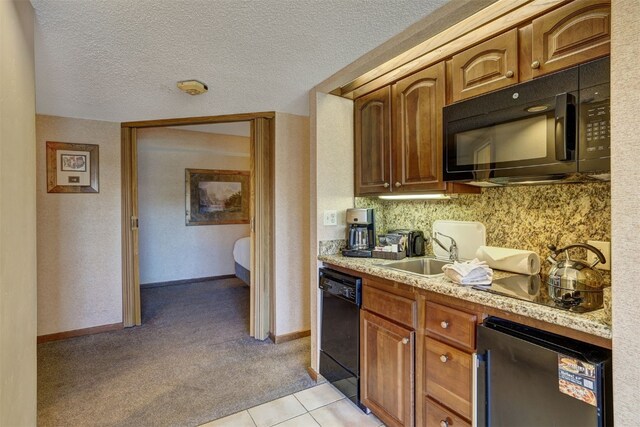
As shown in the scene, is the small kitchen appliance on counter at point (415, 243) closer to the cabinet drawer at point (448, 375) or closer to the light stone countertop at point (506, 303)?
the light stone countertop at point (506, 303)

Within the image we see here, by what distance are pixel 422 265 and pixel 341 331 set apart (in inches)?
28.0

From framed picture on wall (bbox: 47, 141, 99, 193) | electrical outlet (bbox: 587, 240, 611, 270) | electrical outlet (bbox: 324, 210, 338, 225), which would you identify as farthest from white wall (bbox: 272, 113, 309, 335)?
electrical outlet (bbox: 587, 240, 611, 270)

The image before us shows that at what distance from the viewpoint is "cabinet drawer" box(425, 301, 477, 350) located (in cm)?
143

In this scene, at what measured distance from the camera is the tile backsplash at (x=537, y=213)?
1.55m

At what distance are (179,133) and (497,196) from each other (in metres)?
4.61

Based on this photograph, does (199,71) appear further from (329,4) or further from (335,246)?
(335,246)

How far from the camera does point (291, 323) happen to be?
128 inches

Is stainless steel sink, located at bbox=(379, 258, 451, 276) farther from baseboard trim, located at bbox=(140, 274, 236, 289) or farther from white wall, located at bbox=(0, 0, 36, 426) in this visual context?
baseboard trim, located at bbox=(140, 274, 236, 289)

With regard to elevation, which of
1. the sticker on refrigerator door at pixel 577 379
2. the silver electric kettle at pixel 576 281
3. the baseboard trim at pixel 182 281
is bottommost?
the baseboard trim at pixel 182 281

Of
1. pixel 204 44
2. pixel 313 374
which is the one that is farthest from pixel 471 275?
pixel 204 44

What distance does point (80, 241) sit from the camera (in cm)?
333

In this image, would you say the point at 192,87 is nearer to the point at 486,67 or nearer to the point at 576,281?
the point at 486,67

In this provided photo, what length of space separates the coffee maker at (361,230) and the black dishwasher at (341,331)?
0.92ft

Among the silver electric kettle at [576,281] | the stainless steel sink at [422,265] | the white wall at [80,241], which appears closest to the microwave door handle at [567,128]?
the silver electric kettle at [576,281]
